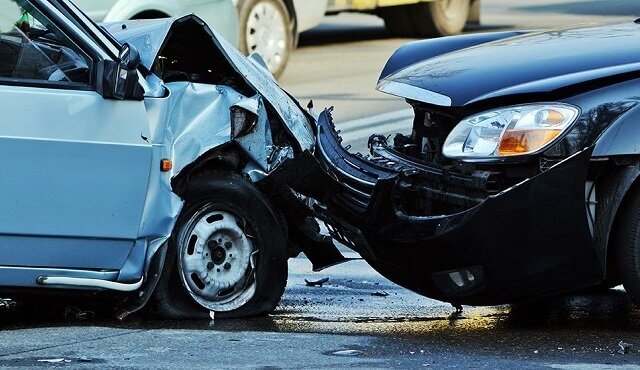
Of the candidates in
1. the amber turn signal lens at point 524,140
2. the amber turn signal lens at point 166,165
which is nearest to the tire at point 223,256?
the amber turn signal lens at point 166,165

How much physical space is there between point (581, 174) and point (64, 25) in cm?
215

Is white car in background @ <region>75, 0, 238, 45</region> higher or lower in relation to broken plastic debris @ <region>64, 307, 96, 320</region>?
higher

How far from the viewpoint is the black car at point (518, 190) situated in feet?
18.5

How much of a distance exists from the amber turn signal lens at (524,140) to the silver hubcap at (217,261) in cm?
126

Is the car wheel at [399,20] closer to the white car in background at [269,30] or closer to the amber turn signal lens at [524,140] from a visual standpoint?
the white car in background at [269,30]

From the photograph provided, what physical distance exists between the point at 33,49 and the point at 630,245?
2.51 meters

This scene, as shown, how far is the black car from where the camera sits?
5637 mm

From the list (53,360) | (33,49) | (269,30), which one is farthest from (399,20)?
(53,360)

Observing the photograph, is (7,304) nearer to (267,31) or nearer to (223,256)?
(223,256)

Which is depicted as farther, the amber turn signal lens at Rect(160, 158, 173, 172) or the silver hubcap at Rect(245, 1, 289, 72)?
the silver hubcap at Rect(245, 1, 289, 72)

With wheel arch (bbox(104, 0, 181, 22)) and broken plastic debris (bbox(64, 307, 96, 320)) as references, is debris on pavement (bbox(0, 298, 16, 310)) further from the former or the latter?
wheel arch (bbox(104, 0, 181, 22))

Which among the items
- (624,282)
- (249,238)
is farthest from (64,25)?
(624,282)

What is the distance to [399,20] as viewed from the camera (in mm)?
18172

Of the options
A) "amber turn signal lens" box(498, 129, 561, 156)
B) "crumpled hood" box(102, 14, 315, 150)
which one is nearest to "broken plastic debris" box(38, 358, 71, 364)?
"crumpled hood" box(102, 14, 315, 150)
